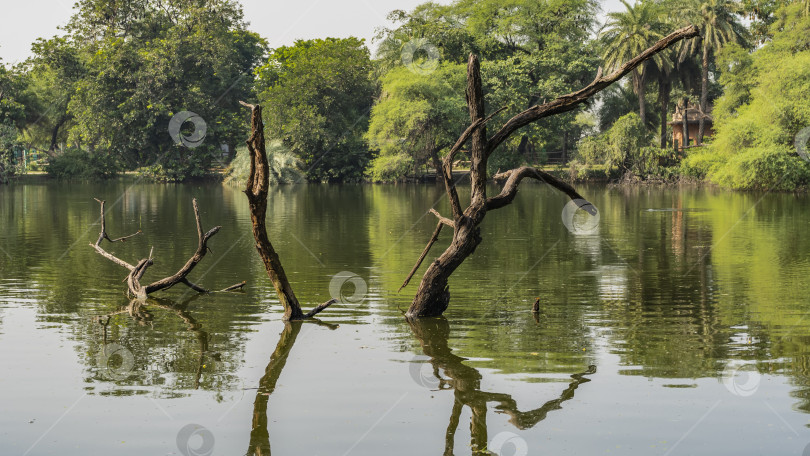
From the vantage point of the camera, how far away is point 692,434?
356 inches

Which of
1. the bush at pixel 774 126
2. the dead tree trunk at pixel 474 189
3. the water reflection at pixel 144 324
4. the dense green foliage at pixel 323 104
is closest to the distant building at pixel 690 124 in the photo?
the bush at pixel 774 126

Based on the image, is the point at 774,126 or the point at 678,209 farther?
the point at 774,126

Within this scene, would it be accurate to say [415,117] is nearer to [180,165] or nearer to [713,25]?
[713,25]

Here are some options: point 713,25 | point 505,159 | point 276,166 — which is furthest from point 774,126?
point 276,166

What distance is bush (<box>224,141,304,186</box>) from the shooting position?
257 feet

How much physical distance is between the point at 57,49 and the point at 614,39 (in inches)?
2045

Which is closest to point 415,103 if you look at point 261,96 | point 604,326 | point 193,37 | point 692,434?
point 261,96

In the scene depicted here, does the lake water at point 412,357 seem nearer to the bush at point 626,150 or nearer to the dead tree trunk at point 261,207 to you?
the dead tree trunk at point 261,207

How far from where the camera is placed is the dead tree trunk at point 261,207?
44.3ft

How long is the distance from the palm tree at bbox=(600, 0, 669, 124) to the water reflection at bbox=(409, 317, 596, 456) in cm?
6524

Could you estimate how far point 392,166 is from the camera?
242ft

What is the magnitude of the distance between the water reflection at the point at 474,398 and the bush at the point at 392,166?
60.6m

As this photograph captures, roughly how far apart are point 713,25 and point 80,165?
57195mm

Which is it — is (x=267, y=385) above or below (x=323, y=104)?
below
